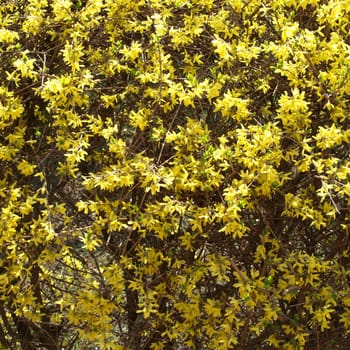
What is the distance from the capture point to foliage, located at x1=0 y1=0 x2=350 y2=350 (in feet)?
9.48

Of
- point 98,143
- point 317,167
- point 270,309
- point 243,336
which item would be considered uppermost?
point 317,167

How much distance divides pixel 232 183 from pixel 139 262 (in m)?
0.62

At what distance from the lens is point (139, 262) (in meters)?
3.22

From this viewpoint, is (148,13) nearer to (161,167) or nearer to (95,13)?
(95,13)

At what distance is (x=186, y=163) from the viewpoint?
2928 millimetres

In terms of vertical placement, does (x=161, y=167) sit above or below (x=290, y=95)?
below

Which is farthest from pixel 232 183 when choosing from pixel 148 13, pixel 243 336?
pixel 148 13

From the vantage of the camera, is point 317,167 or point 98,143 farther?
point 98,143

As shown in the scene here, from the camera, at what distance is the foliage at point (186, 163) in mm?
2889

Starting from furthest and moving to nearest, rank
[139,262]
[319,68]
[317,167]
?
[139,262] < [319,68] < [317,167]

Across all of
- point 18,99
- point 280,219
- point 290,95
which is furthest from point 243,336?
point 18,99

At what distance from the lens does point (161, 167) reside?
2900 millimetres

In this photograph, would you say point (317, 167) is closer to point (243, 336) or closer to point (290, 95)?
point (290, 95)

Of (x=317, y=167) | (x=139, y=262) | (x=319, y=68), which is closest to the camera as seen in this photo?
(x=317, y=167)
